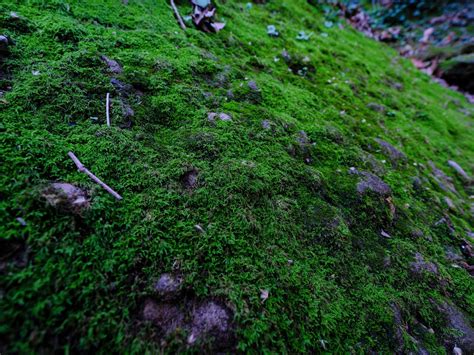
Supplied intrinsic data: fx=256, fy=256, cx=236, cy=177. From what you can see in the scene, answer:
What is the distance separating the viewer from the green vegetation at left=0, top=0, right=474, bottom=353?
141 centimetres

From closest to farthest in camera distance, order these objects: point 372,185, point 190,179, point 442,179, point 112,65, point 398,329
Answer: point 398,329 < point 190,179 < point 112,65 < point 372,185 < point 442,179

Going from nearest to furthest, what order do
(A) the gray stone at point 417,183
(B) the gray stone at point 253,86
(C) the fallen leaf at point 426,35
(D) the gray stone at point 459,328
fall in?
(D) the gray stone at point 459,328
(B) the gray stone at point 253,86
(A) the gray stone at point 417,183
(C) the fallen leaf at point 426,35

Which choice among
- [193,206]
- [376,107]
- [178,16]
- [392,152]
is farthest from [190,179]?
[376,107]

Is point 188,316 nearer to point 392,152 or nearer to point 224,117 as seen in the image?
point 224,117

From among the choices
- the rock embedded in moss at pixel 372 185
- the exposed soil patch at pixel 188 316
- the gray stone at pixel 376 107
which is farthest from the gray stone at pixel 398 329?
the gray stone at pixel 376 107

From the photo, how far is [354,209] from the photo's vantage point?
2.59 meters

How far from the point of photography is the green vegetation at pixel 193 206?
1.41 metres

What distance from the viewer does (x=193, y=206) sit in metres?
1.95

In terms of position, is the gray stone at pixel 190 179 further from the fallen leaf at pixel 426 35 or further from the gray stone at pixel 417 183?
the fallen leaf at pixel 426 35

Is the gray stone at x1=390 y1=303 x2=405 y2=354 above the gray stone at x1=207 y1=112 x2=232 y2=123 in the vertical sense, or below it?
below

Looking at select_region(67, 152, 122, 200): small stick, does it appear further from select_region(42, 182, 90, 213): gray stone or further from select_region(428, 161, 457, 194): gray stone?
select_region(428, 161, 457, 194): gray stone

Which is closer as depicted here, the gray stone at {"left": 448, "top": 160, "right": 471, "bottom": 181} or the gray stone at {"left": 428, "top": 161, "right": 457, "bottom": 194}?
the gray stone at {"left": 428, "top": 161, "right": 457, "bottom": 194}

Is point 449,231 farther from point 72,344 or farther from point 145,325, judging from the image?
point 72,344

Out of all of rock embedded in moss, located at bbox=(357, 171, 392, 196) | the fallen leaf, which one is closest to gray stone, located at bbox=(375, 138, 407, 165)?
rock embedded in moss, located at bbox=(357, 171, 392, 196)
